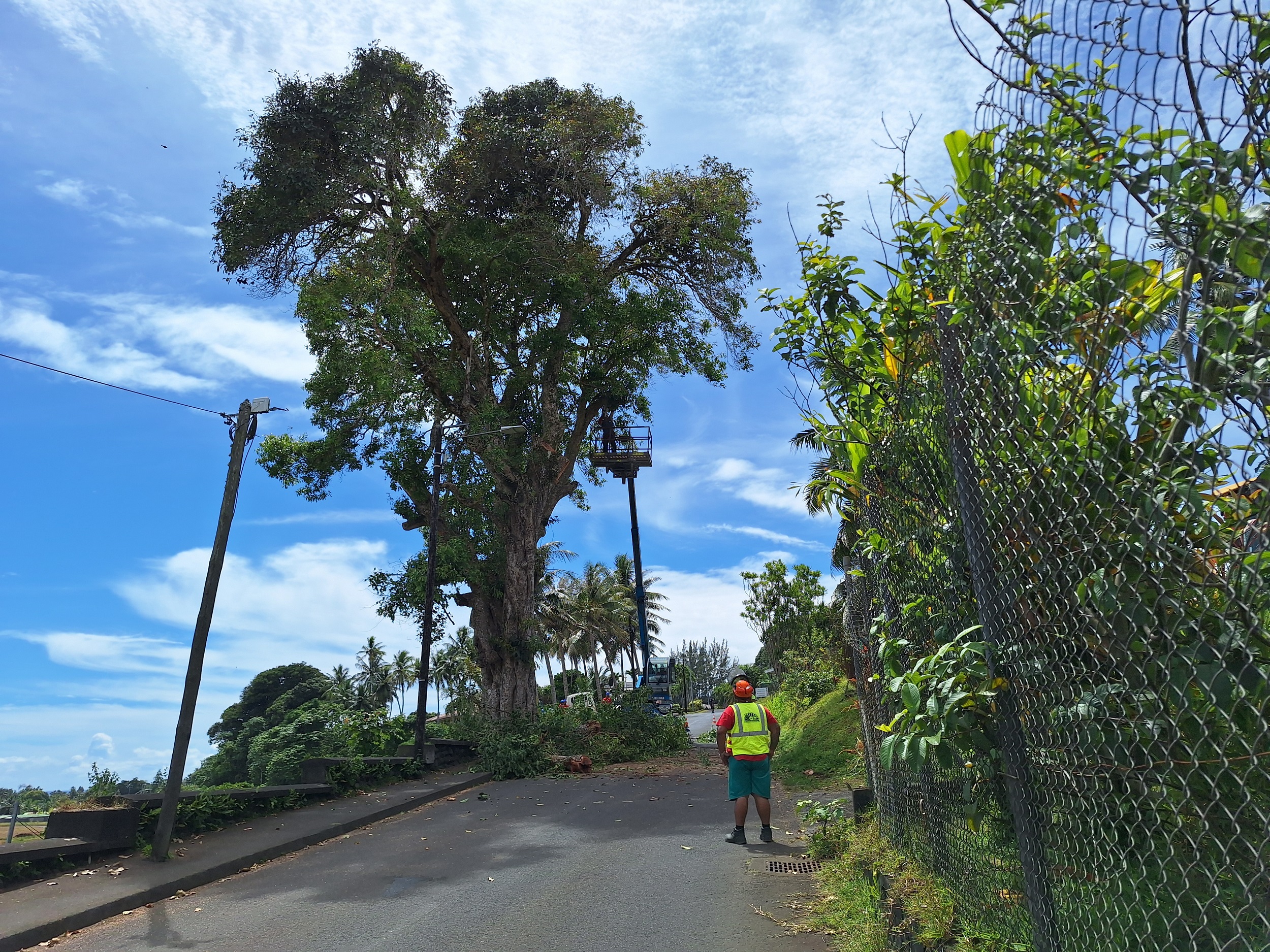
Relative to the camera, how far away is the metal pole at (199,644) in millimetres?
8859

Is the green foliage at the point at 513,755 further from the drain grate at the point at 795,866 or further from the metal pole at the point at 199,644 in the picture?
the drain grate at the point at 795,866

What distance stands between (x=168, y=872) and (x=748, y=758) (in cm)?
567

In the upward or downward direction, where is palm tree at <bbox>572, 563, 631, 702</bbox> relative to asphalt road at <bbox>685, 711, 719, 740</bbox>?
upward

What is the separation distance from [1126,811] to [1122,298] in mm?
1348

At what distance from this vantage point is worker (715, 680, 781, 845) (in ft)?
29.2

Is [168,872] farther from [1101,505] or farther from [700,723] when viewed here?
[700,723]

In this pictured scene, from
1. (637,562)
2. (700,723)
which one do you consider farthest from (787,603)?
(700,723)

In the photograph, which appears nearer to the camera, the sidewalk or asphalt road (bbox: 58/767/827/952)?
asphalt road (bbox: 58/767/827/952)

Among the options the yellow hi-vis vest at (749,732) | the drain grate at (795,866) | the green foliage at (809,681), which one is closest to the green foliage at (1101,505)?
the drain grate at (795,866)

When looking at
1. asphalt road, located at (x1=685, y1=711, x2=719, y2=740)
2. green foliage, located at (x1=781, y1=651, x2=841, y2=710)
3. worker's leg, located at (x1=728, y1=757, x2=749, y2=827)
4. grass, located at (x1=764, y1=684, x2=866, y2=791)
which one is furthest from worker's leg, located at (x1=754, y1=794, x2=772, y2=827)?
asphalt road, located at (x1=685, y1=711, x2=719, y2=740)

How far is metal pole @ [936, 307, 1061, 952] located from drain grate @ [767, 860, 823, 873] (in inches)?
195

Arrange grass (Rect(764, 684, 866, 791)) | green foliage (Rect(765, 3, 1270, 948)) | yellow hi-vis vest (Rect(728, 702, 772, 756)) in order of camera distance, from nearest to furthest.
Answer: green foliage (Rect(765, 3, 1270, 948)) < yellow hi-vis vest (Rect(728, 702, 772, 756)) < grass (Rect(764, 684, 866, 791))

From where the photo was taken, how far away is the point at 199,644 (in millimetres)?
9742

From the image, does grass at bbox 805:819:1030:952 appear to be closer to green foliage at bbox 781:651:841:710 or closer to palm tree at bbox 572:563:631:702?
green foliage at bbox 781:651:841:710
